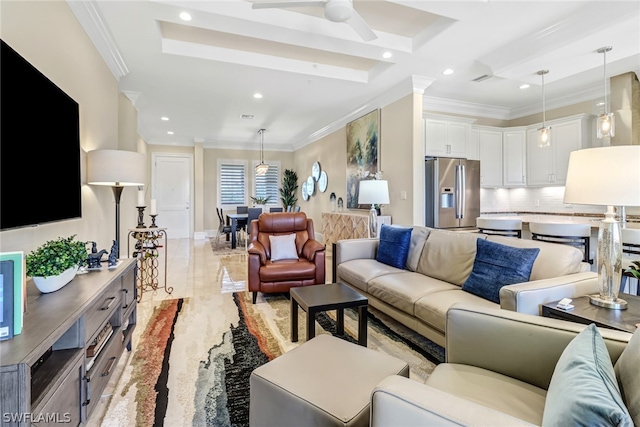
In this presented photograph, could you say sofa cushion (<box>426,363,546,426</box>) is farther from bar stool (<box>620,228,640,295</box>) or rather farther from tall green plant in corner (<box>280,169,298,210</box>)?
tall green plant in corner (<box>280,169,298,210</box>)

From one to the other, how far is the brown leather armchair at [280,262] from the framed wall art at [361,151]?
7.02ft

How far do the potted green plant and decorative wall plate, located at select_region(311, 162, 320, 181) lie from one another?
257 inches

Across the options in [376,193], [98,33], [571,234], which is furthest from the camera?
[376,193]

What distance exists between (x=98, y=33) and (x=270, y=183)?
701 centimetres

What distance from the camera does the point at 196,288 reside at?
396 centimetres

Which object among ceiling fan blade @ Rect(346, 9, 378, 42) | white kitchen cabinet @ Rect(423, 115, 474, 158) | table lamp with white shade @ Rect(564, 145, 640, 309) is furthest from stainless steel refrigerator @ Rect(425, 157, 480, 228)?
table lamp with white shade @ Rect(564, 145, 640, 309)

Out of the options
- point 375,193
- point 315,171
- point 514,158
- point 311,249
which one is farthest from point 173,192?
point 514,158

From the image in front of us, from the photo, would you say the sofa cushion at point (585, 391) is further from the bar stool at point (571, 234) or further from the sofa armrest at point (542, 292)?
the bar stool at point (571, 234)

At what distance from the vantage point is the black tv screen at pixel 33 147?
1487mm

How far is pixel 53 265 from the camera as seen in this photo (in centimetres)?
151

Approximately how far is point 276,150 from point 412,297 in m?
8.30

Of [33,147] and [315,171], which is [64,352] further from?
[315,171]

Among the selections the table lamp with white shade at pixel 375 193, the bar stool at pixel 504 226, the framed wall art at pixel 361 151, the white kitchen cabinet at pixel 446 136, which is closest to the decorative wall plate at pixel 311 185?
the framed wall art at pixel 361 151

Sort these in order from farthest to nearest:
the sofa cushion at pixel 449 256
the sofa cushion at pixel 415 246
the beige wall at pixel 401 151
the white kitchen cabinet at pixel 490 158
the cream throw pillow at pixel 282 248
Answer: the white kitchen cabinet at pixel 490 158
the beige wall at pixel 401 151
the cream throw pillow at pixel 282 248
the sofa cushion at pixel 415 246
the sofa cushion at pixel 449 256
